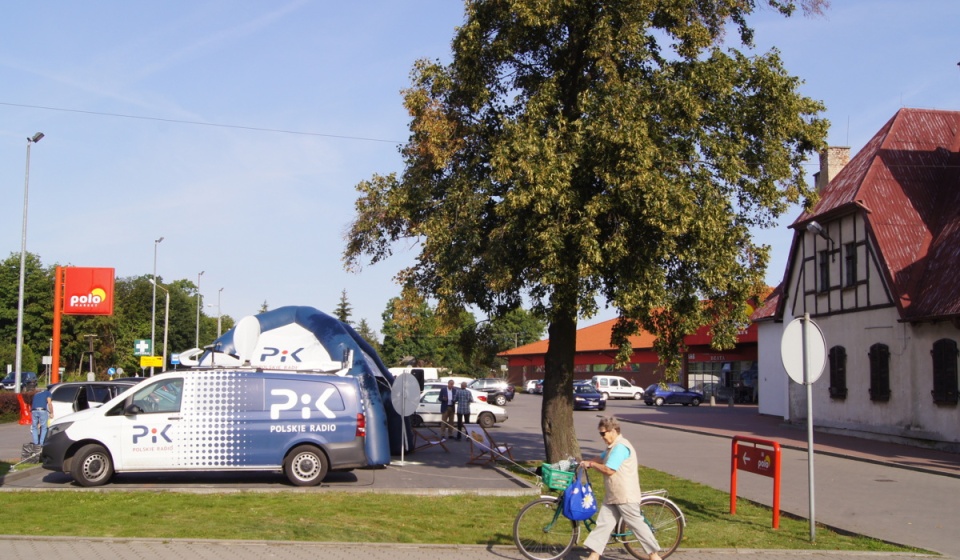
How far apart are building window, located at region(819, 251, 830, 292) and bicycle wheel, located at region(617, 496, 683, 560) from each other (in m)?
23.5

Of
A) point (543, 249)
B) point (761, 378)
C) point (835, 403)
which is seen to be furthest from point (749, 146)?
point (761, 378)

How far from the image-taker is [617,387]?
65.0 m

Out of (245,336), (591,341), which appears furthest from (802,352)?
(591,341)

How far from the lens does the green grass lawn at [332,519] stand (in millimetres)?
10219

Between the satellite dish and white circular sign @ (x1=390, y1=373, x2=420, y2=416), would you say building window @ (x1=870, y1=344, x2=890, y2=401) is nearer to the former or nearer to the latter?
white circular sign @ (x1=390, y1=373, x2=420, y2=416)

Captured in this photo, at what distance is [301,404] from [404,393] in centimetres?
360

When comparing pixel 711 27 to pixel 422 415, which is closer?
pixel 711 27

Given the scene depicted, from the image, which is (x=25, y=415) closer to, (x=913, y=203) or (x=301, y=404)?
(x=301, y=404)

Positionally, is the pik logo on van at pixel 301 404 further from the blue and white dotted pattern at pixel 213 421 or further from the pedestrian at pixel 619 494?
the pedestrian at pixel 619 494

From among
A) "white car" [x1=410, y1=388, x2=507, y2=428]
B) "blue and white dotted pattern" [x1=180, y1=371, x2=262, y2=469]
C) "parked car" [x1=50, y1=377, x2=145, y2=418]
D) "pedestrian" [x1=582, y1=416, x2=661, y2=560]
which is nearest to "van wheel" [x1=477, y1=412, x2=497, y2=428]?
"white car" [x1=410, y1=388, x2=507, y2=428]

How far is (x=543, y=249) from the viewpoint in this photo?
1408 cm

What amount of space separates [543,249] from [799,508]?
5538mm

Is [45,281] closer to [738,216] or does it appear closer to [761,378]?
[761,378]

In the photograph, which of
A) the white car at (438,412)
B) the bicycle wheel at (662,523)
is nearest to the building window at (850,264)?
the white car at (438,412)
